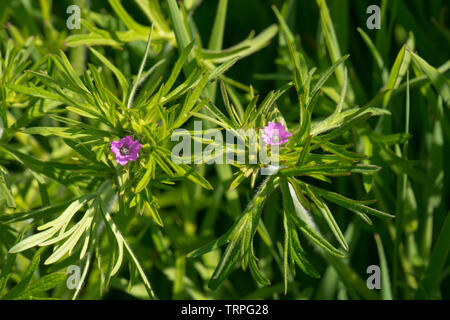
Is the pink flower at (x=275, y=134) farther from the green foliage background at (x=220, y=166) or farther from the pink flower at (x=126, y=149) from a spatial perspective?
the pink flower at (x=126, y=149)

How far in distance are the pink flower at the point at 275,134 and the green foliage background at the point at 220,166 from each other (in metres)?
0.05

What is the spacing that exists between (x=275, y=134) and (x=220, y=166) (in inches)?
25.3

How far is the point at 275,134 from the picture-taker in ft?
4.24

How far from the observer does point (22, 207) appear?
188cm

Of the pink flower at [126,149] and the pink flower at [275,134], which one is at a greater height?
the pink flower at [275,134]

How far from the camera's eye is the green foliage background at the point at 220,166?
4.38ft

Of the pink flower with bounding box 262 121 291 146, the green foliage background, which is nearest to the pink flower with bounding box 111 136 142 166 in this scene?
the green foliage background

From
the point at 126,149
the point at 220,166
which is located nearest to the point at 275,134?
the point at 126,149

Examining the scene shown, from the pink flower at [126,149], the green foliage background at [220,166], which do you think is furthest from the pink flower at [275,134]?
the pink flower at [126,149]

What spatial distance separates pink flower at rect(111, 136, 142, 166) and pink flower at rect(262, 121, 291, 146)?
34 centimetres

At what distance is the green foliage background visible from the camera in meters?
1.33

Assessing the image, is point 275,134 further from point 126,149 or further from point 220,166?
point 220,166
